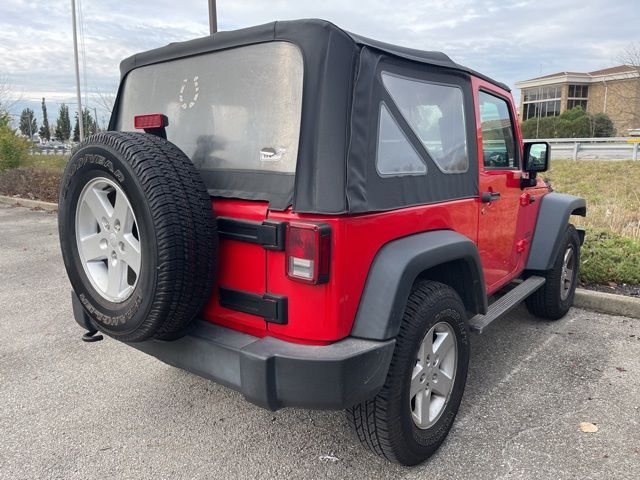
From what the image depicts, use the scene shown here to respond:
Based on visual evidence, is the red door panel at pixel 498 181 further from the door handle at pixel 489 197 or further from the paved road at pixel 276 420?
the paved road at pixel 276 420

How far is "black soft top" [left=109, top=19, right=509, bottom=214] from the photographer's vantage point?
6.92 ft

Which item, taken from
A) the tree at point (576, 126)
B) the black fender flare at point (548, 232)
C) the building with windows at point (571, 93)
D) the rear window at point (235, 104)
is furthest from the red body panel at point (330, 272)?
the building with windows at point (571, 93)

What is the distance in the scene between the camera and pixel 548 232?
4.12m

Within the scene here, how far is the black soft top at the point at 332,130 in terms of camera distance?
2109 mm

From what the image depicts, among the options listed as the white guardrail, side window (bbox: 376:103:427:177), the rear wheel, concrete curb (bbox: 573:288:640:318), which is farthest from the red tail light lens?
the white guardrail

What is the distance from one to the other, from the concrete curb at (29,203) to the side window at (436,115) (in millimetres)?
10201

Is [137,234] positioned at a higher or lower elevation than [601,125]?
lower

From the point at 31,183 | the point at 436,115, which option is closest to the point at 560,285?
the point at 436,115

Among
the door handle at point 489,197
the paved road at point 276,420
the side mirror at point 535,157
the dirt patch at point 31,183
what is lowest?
the paved road at point 276,420

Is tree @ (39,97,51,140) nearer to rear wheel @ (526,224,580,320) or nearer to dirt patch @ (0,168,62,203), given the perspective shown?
dirt patch @ (0,168,62,203)

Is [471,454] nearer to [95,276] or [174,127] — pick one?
[95,276]

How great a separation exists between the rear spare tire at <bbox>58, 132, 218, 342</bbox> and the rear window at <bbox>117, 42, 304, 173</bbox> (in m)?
0.30

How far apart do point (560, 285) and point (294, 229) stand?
3054mm

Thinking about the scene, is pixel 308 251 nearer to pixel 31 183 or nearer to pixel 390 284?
pixel 390 284
